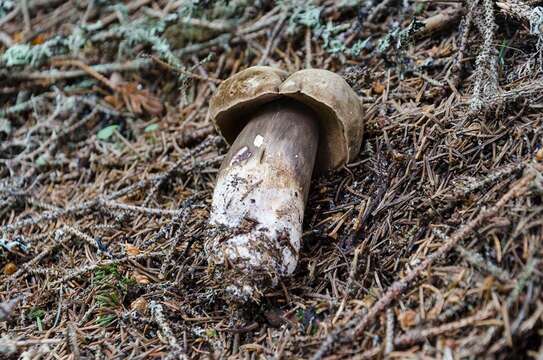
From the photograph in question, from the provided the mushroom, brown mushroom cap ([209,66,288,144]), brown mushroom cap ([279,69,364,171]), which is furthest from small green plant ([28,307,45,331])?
brown mushroom cap ([279,69,364,171])

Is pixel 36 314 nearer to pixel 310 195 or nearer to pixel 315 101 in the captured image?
pixel 310 195

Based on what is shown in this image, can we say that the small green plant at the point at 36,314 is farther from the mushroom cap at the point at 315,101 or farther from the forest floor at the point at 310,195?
the mushroom cap at the point at 315,101

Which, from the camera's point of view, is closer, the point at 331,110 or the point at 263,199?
the point at 263,199

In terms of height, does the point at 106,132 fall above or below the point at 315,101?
below

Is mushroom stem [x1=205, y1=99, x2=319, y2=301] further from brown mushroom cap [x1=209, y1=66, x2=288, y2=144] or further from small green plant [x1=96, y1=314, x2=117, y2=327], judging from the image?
small green plant [x1=96, y1=314, x2=117, y2=327]

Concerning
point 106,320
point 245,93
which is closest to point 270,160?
point 245,93

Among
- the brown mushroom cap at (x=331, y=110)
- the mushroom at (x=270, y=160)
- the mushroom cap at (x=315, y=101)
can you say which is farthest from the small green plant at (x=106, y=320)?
the brown mushroom cap at (x=331, y=110)
